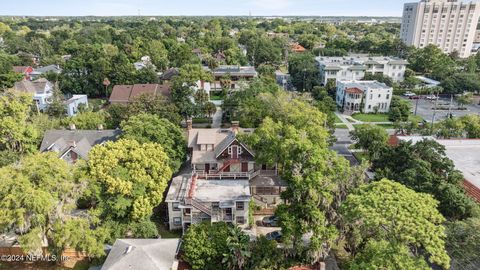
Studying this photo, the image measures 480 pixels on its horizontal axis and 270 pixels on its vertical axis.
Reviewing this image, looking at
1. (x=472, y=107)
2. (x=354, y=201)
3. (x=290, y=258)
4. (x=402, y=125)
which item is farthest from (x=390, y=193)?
(x=472, y=107)

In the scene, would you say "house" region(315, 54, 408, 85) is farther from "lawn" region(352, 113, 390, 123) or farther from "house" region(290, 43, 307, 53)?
"house" region(290, 43, 307, 53)

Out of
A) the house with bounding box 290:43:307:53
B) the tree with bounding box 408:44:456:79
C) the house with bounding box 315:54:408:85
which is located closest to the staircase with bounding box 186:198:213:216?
the house with bounding box 315:54:408:85

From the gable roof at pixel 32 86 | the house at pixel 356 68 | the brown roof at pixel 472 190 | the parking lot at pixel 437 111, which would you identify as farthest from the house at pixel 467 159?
the gable roof at pixel 32 86

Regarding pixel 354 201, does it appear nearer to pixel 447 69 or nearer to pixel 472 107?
pixel 472 107

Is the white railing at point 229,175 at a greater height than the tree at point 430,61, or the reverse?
the tree at point 430,61

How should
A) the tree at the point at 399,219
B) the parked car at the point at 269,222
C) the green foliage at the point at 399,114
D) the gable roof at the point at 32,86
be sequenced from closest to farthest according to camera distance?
the tree at the point at 399,219 < the parked car at the point at 269,222 < the green foliage at the point at 399,114 < the gable roof at the point at 32,86

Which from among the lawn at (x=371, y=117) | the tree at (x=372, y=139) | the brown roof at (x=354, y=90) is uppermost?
the brown roof at (x=354, y=90)

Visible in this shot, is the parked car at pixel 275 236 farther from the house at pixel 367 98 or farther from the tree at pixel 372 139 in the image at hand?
the house at pixel 367 98

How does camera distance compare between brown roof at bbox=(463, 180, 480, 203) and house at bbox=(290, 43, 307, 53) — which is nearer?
brown roof at bbox=(463, 180, 480, 203)
